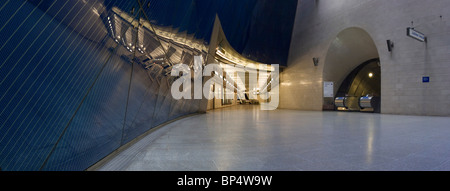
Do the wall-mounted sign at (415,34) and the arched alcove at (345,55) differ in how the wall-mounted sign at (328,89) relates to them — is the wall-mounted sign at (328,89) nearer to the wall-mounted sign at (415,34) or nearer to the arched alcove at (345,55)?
the arched alcove at (345,55)

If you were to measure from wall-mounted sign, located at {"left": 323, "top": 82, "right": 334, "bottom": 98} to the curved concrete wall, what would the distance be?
0.29 m

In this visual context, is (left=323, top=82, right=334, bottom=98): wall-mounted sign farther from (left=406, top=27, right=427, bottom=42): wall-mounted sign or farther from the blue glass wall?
the blue glass wall

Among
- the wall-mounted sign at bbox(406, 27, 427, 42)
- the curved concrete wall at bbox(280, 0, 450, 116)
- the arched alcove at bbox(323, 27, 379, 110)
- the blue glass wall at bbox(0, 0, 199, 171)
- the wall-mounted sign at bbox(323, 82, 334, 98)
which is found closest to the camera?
the blue glass wall at bbox(0, 0, 199, 171)

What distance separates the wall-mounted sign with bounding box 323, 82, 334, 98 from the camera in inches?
701

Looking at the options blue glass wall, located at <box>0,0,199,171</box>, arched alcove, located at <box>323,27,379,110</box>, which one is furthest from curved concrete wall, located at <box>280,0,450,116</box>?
blue glass wall, located at <box>0,0,199,171</box>

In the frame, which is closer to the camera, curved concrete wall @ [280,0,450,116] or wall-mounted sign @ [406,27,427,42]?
wall-mounted sign @ [406,27,427,42]

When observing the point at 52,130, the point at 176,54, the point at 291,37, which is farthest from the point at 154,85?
the point at 291,37

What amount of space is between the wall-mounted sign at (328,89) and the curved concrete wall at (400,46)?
293mm

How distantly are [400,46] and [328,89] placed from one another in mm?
6039

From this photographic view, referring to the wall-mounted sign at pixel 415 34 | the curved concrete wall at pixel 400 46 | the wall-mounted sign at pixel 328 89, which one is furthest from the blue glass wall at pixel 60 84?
the wall-mounted sign at pixel 328 89

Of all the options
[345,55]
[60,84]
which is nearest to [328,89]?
[345,55]

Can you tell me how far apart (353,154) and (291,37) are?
63.9 ft
